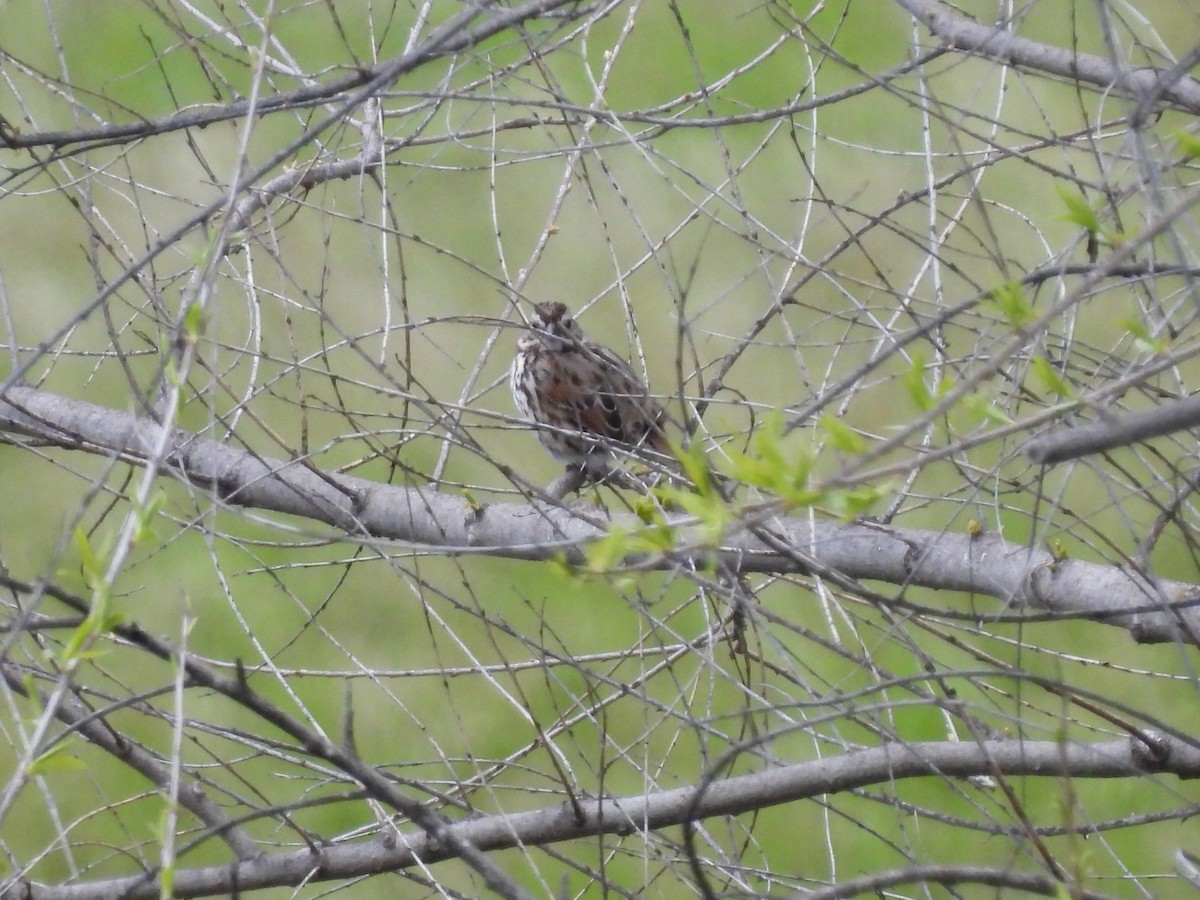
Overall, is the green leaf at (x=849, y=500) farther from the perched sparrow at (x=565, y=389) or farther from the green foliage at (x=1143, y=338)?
the perched sparrow at (x=565, y=389)

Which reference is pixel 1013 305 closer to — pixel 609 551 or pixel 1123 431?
pixel 1123 431

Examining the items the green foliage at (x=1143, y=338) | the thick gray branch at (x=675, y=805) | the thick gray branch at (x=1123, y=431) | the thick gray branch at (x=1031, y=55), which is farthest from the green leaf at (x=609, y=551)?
the thick gray branch at (x=1031, y=55)

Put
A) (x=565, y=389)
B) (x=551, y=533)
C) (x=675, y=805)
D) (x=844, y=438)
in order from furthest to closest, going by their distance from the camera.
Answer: (x=565, y=389), (x=551, y=533), (x=675, y=805), (x=844, y=438)

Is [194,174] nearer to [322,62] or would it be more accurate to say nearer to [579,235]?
[322,62]

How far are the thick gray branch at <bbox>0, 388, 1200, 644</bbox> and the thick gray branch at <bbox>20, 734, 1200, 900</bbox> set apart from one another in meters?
0.24

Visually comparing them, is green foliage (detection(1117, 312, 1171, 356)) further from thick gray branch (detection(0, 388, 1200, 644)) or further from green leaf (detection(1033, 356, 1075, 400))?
thick gray branch (detection(0, 388, 1200, 644))

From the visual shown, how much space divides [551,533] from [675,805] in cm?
72

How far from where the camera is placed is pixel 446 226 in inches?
266

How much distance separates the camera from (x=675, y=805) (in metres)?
2.46

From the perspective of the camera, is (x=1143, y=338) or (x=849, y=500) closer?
(x=849, y=500)

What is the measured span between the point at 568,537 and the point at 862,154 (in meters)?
4.15

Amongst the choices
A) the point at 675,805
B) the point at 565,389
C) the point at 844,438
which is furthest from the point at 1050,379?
the point at 565,389

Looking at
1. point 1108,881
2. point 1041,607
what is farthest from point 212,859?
point 1041,607

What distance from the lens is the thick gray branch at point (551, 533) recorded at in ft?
7.79
